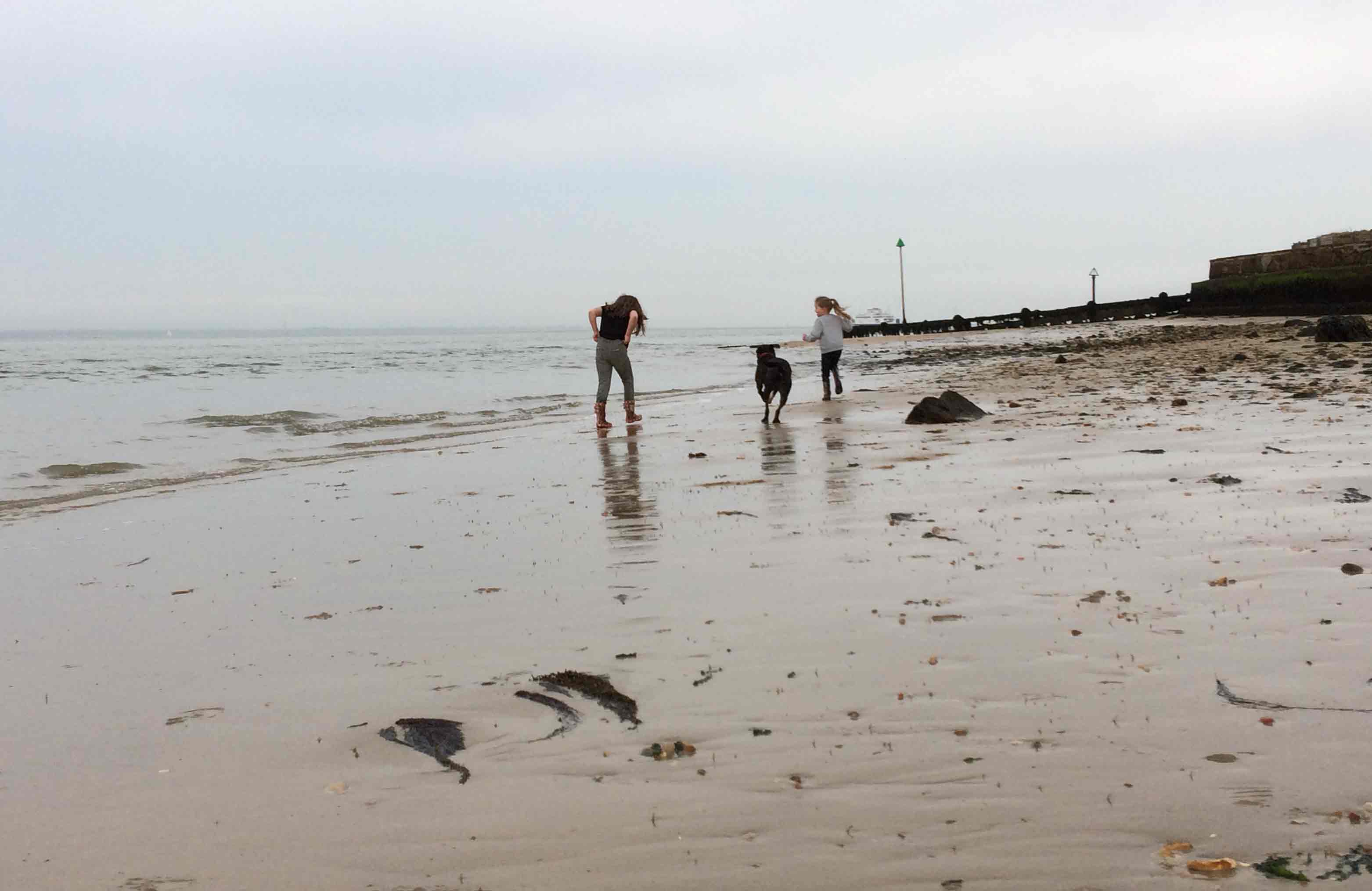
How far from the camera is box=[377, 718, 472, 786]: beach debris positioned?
291 centimetres

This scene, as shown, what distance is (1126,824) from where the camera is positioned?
232 cm

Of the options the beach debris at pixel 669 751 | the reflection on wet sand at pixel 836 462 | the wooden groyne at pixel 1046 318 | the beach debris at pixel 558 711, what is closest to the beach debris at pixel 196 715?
the beach debris at pixel 558 711

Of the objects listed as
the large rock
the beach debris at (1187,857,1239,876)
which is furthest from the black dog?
the large rock

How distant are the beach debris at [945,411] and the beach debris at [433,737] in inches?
325

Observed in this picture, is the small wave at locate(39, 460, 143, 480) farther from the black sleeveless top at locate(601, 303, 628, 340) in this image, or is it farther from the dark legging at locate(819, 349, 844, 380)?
the dark legging at locate(819, 349, 844, 380)

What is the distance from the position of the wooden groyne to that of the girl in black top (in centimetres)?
Result: 2878

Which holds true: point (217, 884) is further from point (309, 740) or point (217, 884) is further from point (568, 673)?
point (568, 673)

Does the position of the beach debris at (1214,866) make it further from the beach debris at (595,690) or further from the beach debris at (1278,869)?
the beach debris at (595,690)

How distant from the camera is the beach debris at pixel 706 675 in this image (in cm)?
337

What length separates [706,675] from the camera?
11.3 feet

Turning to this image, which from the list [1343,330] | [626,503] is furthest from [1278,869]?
[1343,330]

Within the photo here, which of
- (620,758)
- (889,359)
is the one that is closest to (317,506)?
(620,758)

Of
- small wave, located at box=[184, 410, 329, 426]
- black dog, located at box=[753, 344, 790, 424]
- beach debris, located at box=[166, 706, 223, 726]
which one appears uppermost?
black dog, located at box=[753, 344, 790, 424]

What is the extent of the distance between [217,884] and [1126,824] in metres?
2.03
